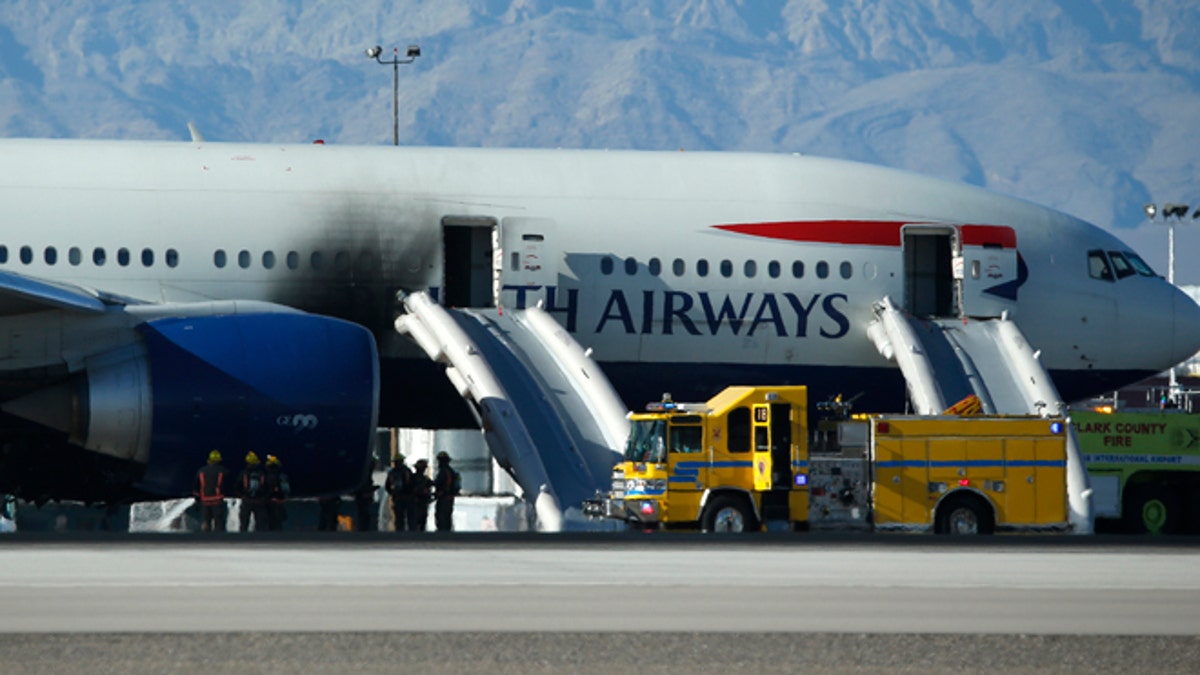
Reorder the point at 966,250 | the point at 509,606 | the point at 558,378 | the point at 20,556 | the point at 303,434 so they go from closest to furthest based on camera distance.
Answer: the point at 509,606 → the point at 20,556 → the point at 303,434 → the point at 558,378 → the point at 966,250

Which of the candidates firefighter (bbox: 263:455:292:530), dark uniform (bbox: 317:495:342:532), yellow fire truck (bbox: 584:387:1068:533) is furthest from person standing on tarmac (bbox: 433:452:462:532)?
yellow fire truck (bbox: 584:387:1068:533)

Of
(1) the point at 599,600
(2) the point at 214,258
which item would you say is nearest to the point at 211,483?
(2) the point at 214,258

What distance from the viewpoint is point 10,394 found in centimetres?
2270

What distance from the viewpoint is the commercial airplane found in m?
22.4

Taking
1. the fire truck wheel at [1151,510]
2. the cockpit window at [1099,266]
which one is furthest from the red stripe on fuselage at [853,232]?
the fire truck wheel at [1151,510]

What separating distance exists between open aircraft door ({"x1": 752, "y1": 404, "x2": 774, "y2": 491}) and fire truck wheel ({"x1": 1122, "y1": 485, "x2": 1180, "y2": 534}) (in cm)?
802

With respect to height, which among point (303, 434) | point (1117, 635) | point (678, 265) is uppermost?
point (678, 265)

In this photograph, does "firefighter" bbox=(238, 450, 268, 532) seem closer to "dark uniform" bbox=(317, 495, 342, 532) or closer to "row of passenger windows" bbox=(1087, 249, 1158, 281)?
"dark uniform" bbox=(317, 495, 342, 532)

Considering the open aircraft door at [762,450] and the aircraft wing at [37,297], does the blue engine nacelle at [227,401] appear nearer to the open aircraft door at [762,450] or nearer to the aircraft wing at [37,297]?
the aircraft wing at [37,297]

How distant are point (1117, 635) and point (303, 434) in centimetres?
1156

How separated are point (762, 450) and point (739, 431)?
37 centimetres

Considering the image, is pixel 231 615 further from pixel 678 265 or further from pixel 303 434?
pixel 678 265

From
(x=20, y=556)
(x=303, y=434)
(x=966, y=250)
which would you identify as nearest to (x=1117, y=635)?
(x=20, y=556)

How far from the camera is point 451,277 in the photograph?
25672mm
